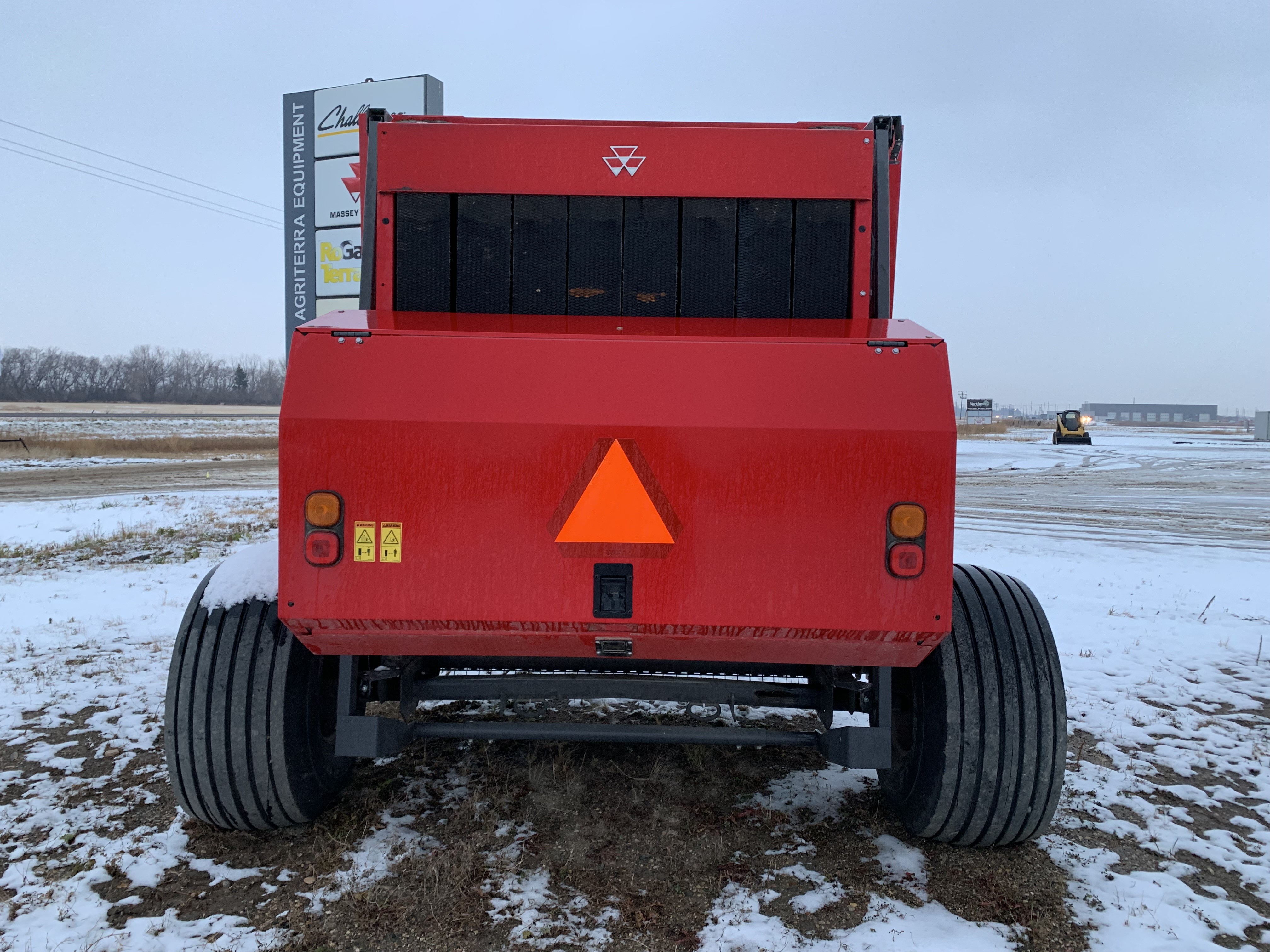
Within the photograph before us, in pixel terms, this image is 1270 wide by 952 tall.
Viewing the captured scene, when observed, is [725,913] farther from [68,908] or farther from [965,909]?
[68,908]

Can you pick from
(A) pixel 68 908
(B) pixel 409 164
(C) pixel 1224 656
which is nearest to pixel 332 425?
(B) pixel 409 164

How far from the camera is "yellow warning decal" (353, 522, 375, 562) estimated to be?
2248 millimetres

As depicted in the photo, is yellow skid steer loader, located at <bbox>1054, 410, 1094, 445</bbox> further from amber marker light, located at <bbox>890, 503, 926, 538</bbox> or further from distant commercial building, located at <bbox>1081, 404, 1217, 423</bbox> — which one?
distant commercial building, located at <bbox>1081, 404, 1217, 423</bbox>

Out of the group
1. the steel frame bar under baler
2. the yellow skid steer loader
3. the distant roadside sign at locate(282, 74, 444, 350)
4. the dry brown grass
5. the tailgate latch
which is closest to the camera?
the tailgate latch

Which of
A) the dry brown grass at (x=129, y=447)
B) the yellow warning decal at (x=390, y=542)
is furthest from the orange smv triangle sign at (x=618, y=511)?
the dry brown grass at (x=129, y=447)

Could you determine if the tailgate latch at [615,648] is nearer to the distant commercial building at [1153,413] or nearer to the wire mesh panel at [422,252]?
the wire mesh panel at [422,252]

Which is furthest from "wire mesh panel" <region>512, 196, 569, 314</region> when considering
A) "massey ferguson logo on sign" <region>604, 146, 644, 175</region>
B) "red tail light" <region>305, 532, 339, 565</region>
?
"red tail light" <region>305, 532, 339, 565</region>

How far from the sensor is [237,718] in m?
2.79

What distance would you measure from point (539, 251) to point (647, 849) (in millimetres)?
2332

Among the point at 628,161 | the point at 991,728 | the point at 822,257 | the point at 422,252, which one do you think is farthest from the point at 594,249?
the point at 991,728

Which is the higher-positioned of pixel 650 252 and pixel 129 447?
pixel 650 252

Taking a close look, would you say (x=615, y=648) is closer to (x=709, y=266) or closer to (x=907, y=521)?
(x=907, y=521)

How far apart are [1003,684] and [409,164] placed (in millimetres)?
2913

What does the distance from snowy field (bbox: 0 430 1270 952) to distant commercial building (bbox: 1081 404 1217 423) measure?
188 metres
